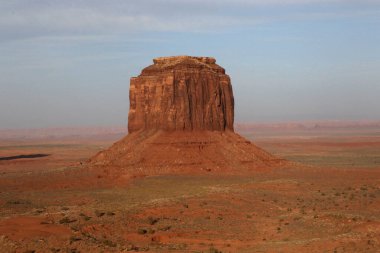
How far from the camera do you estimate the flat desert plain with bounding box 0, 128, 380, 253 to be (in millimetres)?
23688

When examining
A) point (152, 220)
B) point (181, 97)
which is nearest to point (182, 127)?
point (181, 97)

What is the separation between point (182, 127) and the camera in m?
56.4

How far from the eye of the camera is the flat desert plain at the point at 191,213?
23.7 m

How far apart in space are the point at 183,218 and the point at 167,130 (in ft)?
86.6

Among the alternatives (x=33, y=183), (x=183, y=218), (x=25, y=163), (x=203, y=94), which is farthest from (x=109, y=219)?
(x=25, y=163)

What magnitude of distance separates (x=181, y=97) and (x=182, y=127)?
301 cm

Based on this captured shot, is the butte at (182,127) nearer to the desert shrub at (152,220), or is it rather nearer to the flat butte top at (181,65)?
the flat butte top at (181,65)

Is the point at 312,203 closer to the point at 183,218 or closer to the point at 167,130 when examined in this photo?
the point at 183,218

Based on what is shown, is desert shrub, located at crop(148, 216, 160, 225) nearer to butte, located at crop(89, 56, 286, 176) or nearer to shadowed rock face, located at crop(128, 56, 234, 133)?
butte, located at crop(89, 56, 286, 176)

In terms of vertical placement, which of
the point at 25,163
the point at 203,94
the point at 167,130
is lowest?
the point at 25,163

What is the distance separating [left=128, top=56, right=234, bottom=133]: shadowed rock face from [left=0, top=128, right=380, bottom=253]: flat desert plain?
7972mm

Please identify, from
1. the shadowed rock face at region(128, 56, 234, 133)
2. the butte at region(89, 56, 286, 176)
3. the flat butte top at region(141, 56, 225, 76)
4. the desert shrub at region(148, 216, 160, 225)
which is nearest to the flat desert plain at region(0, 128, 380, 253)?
the desert shrub at region(148, 216, 160, 225)

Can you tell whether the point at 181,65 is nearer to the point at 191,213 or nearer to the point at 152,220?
the point at 191,213

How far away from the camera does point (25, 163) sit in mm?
86062
